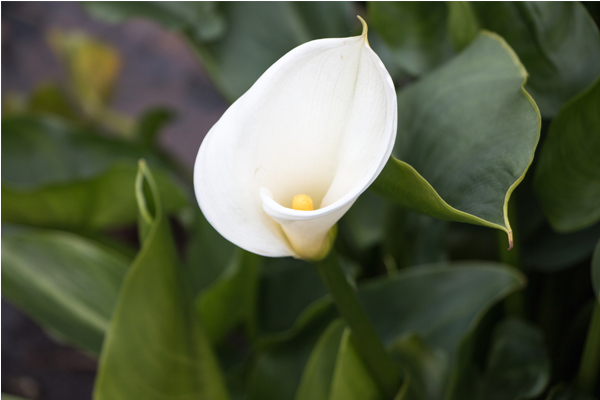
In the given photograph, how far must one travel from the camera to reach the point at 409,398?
0.29 m

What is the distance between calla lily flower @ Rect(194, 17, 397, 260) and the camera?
0.18 m

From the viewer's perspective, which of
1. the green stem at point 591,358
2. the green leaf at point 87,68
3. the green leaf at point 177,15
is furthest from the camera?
the green leaf at point 87,68

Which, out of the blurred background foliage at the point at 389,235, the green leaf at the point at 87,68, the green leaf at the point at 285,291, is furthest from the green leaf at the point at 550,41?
the green leaf at the point at 87,68

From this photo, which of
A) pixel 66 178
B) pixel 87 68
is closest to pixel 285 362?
pixel 66 178

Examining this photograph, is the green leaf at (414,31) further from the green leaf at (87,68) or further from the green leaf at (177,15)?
the green leaf at (87,68)

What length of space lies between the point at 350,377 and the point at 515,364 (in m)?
0.14

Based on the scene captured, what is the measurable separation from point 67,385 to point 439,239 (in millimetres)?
537

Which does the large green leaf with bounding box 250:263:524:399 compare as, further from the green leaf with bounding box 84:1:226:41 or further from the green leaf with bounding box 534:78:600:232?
the green leaf with bounding box 84:1:226:41

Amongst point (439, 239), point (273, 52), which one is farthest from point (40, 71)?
point (439, 239)

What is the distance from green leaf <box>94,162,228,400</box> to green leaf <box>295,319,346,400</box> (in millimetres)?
58

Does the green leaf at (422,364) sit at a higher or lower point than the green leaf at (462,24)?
lower

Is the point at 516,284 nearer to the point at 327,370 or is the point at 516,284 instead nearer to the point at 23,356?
the point at 327,370

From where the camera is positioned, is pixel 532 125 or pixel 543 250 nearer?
pixel 532 125

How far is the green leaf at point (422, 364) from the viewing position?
31 centimetres
